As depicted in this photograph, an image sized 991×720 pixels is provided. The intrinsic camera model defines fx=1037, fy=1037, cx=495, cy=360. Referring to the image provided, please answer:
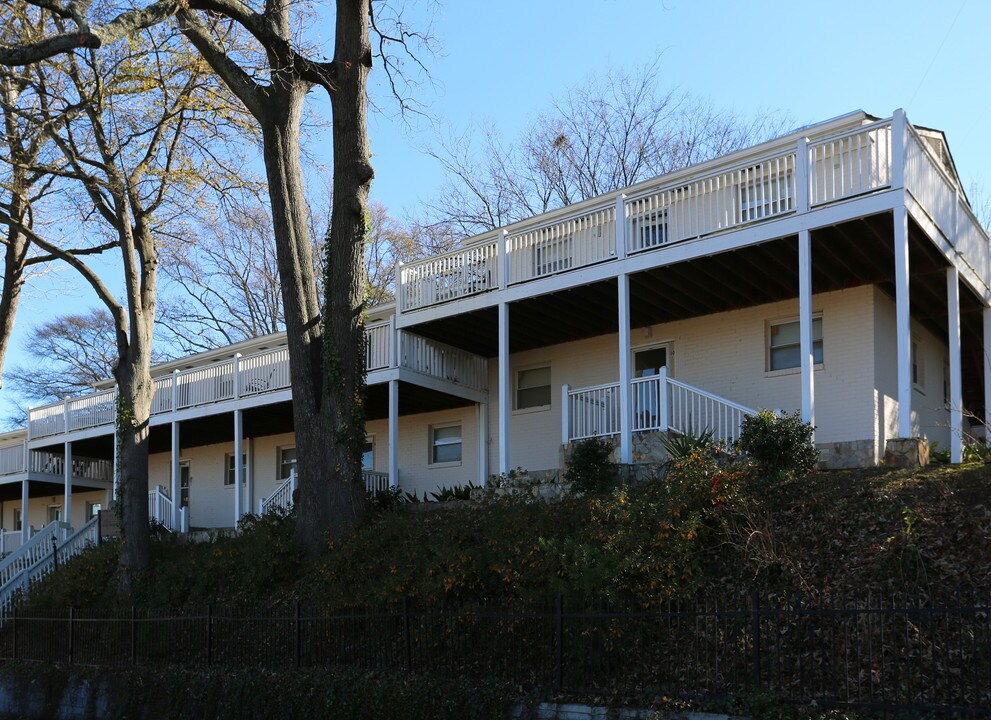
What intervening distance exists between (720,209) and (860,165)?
250 centimetres

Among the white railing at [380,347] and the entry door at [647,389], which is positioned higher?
the white railing at [380,347]

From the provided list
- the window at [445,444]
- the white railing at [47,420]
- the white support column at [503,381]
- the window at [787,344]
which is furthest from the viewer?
the white railing at [47,420]

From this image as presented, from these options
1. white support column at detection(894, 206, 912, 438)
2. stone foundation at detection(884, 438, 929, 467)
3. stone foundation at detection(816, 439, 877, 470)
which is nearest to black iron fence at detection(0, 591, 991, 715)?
stone foundation at detection(884, 438, 929, 467)

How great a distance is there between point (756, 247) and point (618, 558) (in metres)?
6.56

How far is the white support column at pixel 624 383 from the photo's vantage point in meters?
16.0

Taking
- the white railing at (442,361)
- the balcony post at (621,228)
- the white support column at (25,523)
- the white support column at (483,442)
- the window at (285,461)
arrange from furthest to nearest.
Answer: the white support column at (25,523)
the window at (285,461)
the white support column at (483,442)
the white railing at (442,361)
the balcony post at (621,228)

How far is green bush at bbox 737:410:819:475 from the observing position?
12727 mm

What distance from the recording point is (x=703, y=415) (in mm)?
16578

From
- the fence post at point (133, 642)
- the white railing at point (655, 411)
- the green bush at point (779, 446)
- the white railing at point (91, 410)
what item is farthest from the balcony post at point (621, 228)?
the white railing at point (91, 410)

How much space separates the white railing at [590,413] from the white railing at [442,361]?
14.0ft

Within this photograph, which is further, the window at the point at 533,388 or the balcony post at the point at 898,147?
the window at the point at 533,388

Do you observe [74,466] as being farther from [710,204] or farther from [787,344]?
[710,204]

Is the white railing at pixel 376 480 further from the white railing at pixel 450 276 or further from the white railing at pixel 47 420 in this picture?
the white railing at pixel 47 420

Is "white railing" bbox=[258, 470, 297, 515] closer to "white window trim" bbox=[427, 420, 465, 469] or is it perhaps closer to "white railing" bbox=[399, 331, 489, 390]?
"white window trim" bbox=[427, 420, 465, 469]
